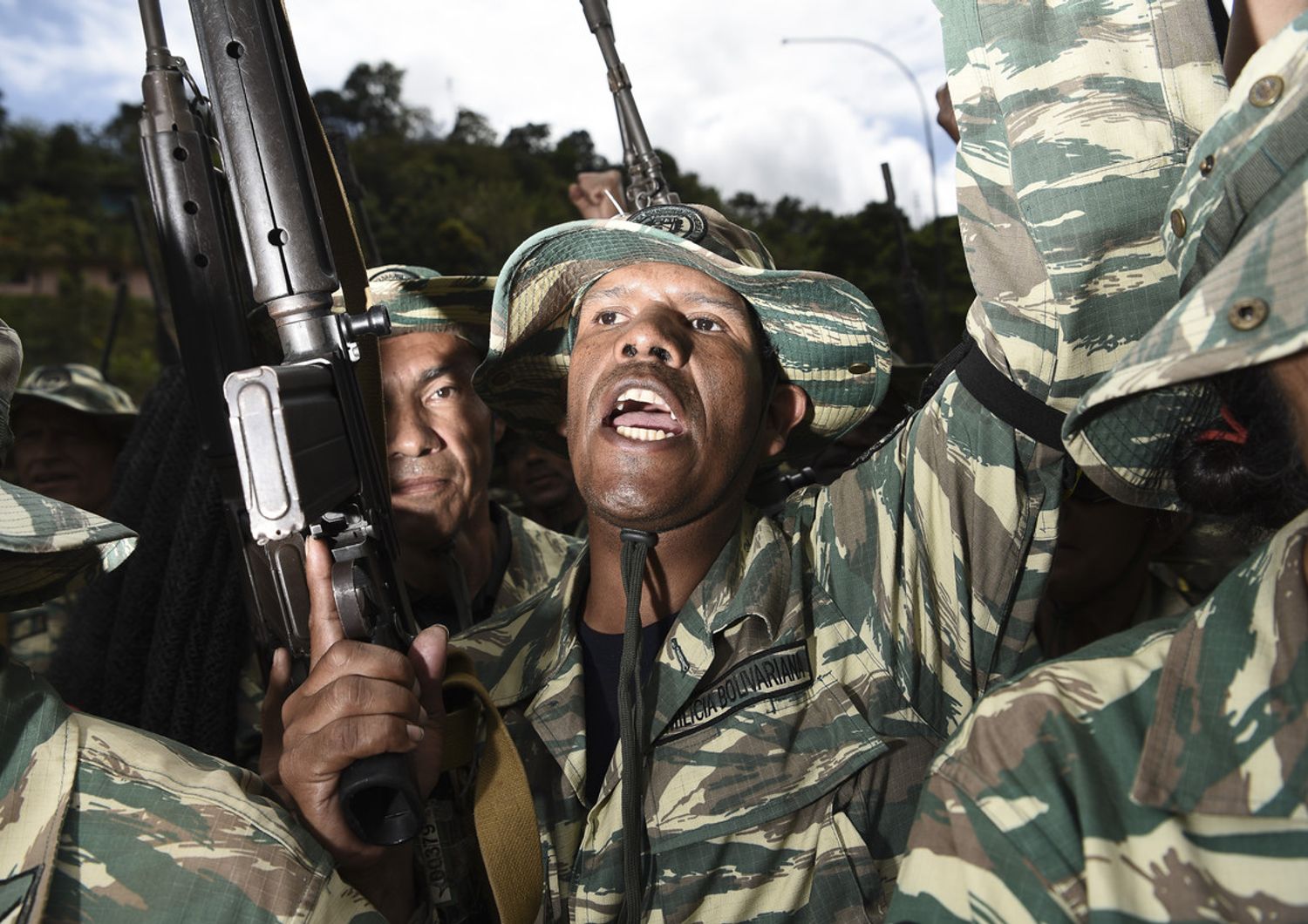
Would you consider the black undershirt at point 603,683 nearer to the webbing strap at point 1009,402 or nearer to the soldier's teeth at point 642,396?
the soldier's teeth at point 642,396

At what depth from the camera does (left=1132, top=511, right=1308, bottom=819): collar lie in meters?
1.05

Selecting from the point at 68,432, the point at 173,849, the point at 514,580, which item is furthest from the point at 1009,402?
the point at 68,432

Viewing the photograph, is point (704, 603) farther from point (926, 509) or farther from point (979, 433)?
point (979, 433)

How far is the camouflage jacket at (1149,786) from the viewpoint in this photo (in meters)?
1.03

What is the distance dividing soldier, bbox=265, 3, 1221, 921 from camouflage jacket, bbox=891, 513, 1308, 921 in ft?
1.91

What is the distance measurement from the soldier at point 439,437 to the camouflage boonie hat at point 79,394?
234 cm

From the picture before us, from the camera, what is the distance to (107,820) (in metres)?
1.25

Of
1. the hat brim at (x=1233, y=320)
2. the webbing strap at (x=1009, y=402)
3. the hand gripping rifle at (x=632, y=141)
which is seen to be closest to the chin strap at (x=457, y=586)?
the hand gripping rifle at (x=632, y=141)

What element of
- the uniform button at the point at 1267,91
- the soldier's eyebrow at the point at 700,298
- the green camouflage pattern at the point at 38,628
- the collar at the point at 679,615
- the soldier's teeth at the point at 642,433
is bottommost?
the collar at the point at 679,615

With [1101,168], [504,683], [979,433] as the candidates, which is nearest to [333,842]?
[504,683]

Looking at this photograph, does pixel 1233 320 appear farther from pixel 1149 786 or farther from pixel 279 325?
pixel 279 325

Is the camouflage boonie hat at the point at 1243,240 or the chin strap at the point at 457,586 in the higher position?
the camouflage boonie hat at the point at 1243,240

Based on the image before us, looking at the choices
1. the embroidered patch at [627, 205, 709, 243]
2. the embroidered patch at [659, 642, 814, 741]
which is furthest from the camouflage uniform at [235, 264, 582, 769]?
the embroidered patch at [659, 642, 814, 741]

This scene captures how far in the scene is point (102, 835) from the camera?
124cm
